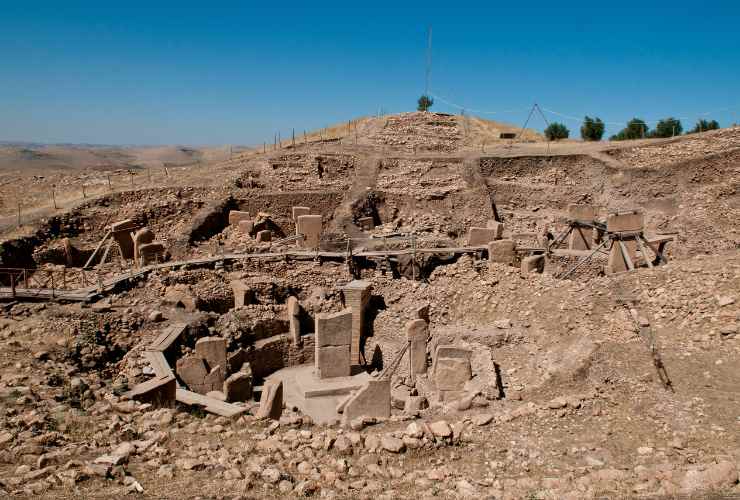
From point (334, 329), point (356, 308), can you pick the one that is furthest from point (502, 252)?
point (334, 329)

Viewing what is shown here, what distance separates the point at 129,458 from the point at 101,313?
7.26 meters

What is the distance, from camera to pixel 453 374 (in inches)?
439

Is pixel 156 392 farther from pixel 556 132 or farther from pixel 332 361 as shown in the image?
pixel 556 132

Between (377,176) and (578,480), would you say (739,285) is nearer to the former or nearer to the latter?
(578,480)

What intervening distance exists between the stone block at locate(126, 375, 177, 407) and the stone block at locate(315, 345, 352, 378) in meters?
4.45

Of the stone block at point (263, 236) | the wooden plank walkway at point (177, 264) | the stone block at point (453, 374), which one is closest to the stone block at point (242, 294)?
the wooden plank walkway at point (177, 264)

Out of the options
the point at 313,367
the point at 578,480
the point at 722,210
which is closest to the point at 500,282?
the point at 313,367

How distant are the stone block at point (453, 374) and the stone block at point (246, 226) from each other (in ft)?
37.7

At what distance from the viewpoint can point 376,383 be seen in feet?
33.1

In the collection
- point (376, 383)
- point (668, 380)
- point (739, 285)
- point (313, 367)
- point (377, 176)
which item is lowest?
point (313, 367)

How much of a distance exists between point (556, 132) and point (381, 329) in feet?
88.9

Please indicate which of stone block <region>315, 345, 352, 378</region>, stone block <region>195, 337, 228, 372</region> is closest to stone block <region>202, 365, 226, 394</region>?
stone block <region>195, 337, 228, 372</region>

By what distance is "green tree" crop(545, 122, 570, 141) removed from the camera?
3634cm

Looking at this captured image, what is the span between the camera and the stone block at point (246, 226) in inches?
804
